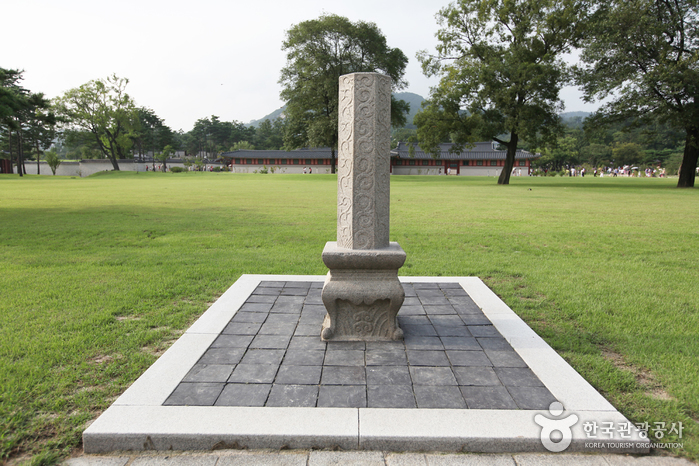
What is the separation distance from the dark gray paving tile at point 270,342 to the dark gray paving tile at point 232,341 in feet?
0.18

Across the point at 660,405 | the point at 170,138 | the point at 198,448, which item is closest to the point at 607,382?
the point at 660,405

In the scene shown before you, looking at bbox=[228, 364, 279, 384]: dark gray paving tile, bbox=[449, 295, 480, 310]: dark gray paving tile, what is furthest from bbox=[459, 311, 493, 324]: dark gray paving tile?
bbox=[228, 364, 279, 384]: dark gray paving tile

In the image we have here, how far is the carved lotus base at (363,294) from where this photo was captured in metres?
3.19

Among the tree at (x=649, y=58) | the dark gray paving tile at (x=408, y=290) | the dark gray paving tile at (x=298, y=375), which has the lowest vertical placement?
the dark gray paving tile at (x=298, y=375)

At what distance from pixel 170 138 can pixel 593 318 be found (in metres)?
67.1

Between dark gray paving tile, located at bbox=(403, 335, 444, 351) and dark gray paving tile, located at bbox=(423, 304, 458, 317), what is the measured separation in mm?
581

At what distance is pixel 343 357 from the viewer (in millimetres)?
3029

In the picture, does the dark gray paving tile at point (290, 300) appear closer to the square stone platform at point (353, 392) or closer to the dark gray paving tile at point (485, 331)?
the square stone platform at point (353, 392)

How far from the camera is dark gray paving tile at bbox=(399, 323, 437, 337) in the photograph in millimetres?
3445

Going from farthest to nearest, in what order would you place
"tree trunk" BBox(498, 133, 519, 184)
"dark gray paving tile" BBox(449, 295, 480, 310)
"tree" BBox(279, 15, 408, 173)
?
1. "tree" BBox(279, 15, 408, 173)
2. "tree trunk" BBox(498, 133, 519, 184)
3. "dark gray paving tile" BBox(449, 295, 480, 310)

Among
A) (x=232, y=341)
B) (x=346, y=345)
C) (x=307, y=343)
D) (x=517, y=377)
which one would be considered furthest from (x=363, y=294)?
(x=517, y=377)

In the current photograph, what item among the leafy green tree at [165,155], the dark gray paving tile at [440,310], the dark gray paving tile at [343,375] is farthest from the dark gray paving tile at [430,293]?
the leafy green tree at [165,155]

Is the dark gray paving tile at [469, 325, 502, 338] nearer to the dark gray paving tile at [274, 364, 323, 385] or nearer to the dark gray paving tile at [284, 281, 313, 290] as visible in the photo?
the dark gray paving tile at [274, 364, 323, 385]

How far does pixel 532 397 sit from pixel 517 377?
0.24 meters
